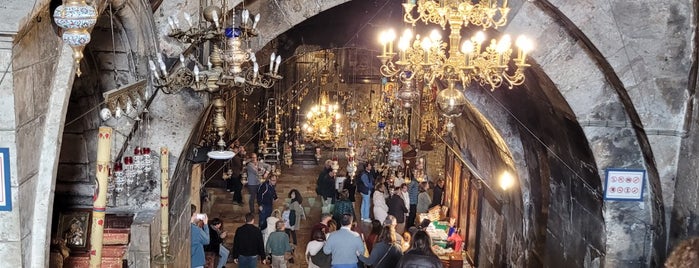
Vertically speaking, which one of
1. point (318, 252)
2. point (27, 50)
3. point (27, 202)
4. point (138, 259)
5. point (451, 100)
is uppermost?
point (27, 50)

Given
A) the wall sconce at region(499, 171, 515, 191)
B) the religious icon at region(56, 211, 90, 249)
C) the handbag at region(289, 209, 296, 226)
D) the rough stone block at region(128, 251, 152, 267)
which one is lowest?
the handbag at region(289, 209, 296, 226)

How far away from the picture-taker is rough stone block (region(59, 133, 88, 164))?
323 inches

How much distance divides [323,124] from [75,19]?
12722 mm

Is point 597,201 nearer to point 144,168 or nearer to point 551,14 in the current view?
point 551,14

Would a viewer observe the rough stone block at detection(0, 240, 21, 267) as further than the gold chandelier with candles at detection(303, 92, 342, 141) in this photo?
No

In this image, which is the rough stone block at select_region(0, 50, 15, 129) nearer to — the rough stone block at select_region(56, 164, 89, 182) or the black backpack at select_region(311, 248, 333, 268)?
the rough stone block at select_region(56, 164, 89, 182)

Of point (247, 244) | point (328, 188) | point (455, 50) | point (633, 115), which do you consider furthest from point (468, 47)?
point (328, 188)

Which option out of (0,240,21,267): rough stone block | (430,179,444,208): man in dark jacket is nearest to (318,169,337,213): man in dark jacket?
(430,179,444,208): man in dark jacket

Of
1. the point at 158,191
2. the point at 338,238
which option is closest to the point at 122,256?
the point at 158,191

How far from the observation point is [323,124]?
1686cm

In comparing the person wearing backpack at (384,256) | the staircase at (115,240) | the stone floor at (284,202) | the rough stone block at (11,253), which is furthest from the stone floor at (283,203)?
the rough stone block at (11,253)

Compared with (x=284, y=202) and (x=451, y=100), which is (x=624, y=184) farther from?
(x=284, y=202)

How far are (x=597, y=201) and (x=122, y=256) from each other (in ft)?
16.6

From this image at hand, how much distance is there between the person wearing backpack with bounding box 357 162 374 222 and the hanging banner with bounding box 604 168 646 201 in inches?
234
